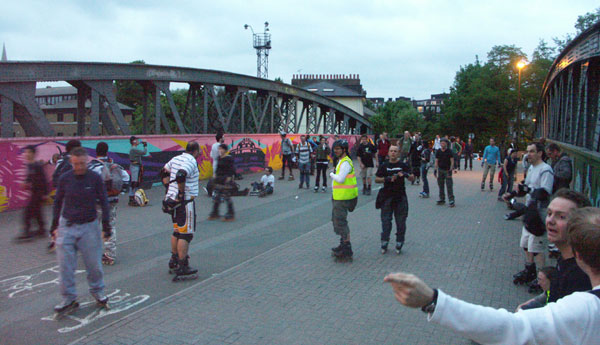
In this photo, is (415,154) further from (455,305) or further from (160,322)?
(455,305)

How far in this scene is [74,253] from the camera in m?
5.12

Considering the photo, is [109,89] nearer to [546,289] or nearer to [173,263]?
[173,263]

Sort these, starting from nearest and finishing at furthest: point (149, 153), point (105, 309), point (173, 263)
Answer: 1. point (105, 309)
2. point (173, 263)
3. point (149, 153)

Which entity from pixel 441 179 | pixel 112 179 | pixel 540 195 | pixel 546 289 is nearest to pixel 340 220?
pixel 540 195

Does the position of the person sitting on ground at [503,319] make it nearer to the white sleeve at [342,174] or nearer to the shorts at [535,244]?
the shorts at [535,244]

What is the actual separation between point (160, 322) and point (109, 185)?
265cm

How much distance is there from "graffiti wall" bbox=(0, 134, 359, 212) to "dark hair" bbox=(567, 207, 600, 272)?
289 inches

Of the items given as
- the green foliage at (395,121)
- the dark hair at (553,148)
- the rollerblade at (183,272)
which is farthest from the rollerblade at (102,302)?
the green foliage at (395,121)

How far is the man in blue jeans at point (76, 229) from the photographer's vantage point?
507 cm

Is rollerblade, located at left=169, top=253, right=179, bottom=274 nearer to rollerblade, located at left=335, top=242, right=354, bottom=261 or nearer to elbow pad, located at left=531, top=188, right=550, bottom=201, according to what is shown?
rollerblade, located at left=335, top=242, right=354, bottom=261

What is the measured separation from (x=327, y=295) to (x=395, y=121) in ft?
185

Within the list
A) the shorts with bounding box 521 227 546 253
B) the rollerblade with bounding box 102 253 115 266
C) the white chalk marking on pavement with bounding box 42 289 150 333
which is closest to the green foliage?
the shorts with bounding box 521 227 546 253

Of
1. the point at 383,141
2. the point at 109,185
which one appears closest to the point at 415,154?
the point at 383,141

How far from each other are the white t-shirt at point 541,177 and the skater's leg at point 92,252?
223 inches
